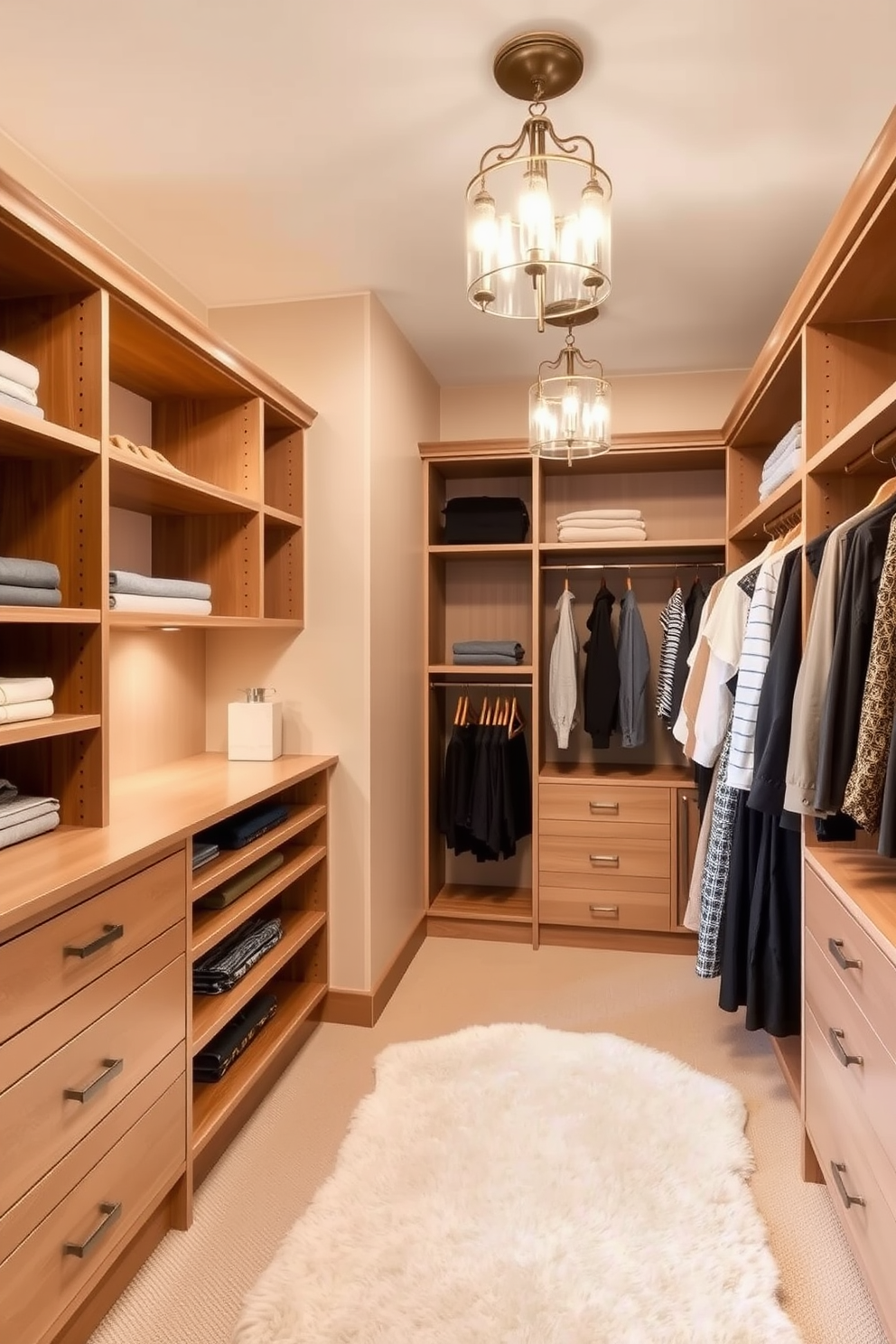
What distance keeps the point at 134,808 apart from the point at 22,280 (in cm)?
121

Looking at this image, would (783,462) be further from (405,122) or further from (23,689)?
(23,689)

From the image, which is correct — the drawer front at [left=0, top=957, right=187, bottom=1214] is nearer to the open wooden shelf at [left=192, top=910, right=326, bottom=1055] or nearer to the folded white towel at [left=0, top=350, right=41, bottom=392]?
the open wooden shelf at [left=192, top=910, right=326, bottom=1055]

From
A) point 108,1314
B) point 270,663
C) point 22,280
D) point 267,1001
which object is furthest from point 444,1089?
point 22,280

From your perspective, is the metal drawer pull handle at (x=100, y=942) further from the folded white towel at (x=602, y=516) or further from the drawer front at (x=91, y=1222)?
the folded white towel at (x=602, y=516)

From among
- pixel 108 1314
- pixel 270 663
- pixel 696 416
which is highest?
pixel 696 416

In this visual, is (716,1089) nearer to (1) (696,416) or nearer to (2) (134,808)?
(2) (134,808)

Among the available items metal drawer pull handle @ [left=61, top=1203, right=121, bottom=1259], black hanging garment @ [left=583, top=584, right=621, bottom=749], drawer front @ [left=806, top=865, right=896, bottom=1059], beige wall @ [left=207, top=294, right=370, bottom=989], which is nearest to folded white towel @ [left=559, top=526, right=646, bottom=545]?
black hanging garment @ [left=583, top=584, right=621, bottom=749]

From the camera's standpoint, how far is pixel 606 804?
11.3 ft

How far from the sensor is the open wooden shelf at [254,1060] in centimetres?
195

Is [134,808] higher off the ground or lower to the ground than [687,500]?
lower

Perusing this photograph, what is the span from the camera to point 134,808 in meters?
2.00

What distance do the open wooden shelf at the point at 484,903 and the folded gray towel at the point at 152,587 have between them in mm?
1927

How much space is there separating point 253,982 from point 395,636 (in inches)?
54.5

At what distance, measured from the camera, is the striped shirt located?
85.0 inches
